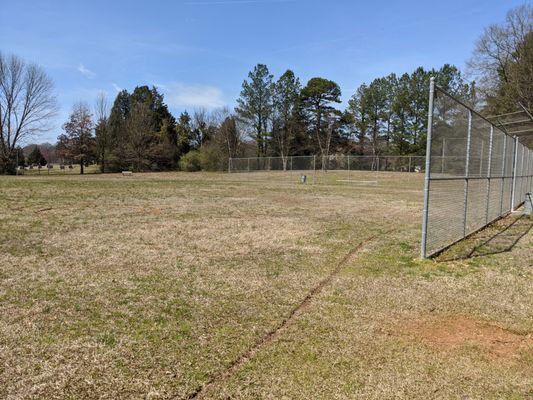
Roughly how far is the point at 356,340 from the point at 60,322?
8.79 feet

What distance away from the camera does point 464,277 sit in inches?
220

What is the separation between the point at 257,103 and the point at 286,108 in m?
4.12

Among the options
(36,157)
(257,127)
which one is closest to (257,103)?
(257,127)

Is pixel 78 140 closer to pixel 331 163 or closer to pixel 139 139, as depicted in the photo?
pixel 139 139

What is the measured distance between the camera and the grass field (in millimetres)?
2828

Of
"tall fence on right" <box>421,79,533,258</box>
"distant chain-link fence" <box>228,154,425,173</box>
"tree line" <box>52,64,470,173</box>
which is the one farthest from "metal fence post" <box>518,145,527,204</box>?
"tree line" <box>52,64,470,173</box>

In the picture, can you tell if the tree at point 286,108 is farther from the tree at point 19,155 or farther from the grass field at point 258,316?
Answer: the grass field at point 258,316

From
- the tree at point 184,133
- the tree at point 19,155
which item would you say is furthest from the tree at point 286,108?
the tree at point 19,155

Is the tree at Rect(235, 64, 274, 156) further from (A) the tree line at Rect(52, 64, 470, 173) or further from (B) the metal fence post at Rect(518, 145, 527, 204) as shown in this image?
(B) the metal fence post at Rect(518, 145, 527, 204)

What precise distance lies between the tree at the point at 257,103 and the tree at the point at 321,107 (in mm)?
5161

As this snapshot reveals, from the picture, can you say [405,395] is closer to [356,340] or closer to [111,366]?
[356,340]

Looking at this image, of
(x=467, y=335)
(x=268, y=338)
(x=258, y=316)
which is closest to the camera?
(x=268, y=338)

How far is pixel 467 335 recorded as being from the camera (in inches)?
146

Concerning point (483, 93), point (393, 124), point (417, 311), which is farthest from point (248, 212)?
point (393, 124)
